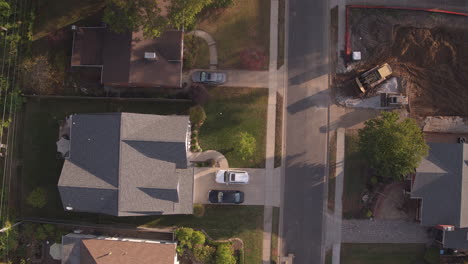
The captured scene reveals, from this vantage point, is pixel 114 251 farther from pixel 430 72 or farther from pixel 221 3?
pixel 430 72

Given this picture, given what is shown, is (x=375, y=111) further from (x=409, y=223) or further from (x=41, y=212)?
(x=41, y=212)

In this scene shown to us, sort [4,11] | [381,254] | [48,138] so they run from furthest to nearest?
1. [48,138]
2. [381,254]
3. [4,11]

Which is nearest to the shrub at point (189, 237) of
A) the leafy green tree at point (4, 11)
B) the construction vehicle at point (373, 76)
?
the construction vehicle at point (373, 76)

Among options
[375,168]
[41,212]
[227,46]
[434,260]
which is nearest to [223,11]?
[227,46]

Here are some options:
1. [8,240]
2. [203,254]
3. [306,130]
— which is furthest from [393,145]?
[8,240]

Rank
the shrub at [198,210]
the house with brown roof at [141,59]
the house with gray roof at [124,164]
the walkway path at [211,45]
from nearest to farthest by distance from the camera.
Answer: the house with gray roof at [124,164] → the house with brown roof at [141,59] → the shrub at [198,210] → the walkway path at [211,45]

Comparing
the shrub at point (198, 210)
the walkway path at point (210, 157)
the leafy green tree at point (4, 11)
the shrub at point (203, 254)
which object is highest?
the leafy green tree at point (4, 11)

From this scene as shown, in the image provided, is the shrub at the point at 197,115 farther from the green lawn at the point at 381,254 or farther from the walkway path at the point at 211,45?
the green lawn at the point at 381,254
